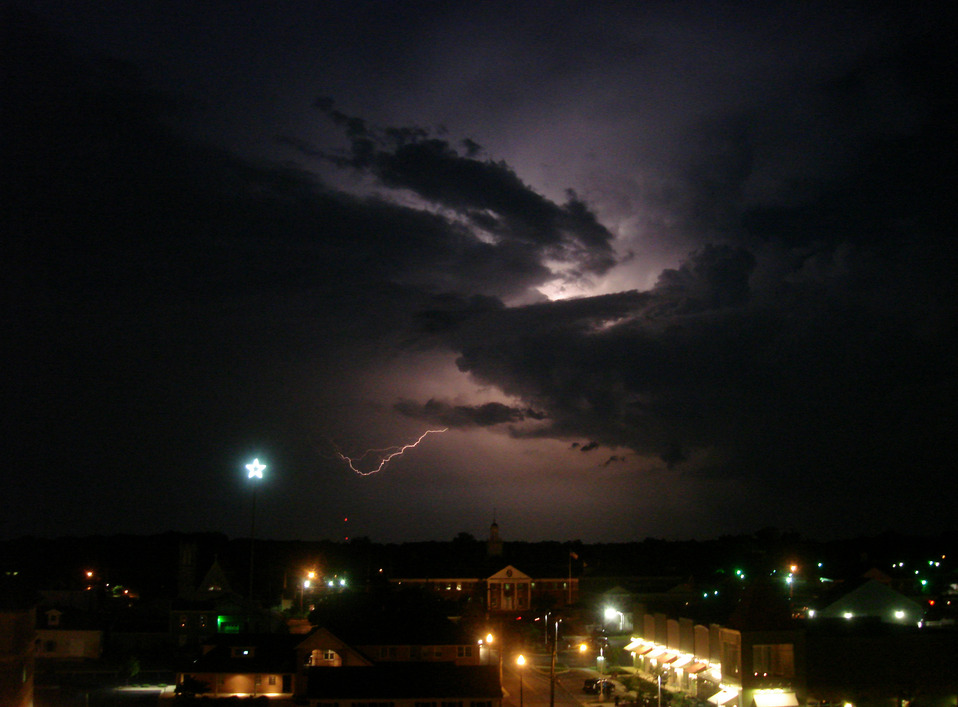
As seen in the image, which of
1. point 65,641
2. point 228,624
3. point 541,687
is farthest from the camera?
point 228,624

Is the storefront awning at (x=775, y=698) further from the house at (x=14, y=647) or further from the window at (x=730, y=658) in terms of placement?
the house at (x=14, y=647)

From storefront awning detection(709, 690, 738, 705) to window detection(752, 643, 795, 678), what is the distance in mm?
1650

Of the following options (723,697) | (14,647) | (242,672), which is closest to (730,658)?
(723,697)

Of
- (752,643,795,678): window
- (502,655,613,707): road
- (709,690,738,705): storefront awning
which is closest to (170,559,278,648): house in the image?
(502,655,613,707): road

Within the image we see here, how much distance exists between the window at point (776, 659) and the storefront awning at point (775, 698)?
0.83m

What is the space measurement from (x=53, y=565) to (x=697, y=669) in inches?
3847

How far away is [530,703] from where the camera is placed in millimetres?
39750

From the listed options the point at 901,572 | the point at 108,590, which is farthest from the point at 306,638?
the point at 901,572

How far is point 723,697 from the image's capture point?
3878 centimetres

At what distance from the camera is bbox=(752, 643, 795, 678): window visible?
3856cm

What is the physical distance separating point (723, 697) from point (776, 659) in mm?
2954

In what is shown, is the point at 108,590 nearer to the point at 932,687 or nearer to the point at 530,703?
the point at 530,703

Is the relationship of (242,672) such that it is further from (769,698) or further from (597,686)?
(769,698)

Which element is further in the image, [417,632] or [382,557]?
[382,557]
